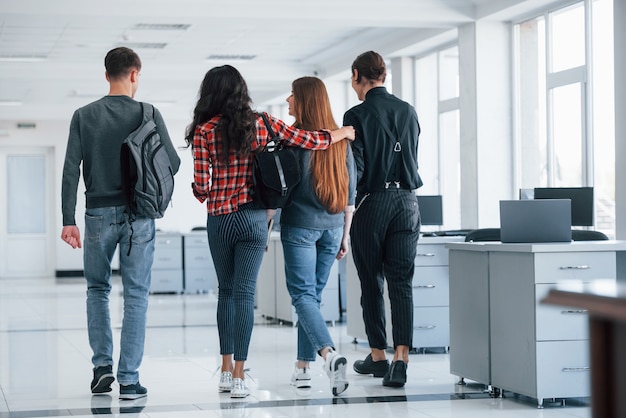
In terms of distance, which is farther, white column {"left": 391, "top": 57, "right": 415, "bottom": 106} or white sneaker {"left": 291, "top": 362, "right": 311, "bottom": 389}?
white column {"left": 391, "top": 57, "right": 415, "bottom": 106}

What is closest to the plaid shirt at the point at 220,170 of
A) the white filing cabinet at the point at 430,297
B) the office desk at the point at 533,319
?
the office desk at the point at 533,319

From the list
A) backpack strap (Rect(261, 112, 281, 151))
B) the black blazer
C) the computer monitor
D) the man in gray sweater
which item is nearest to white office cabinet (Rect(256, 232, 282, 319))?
the computer monitor

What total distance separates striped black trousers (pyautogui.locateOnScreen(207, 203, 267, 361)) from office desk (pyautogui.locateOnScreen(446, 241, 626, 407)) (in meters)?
1.10

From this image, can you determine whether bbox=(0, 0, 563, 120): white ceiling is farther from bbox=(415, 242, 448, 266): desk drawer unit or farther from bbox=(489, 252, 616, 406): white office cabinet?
bbox=(489, 252, 616, 406): white office cabinet

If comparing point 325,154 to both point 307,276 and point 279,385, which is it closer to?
point 307,276

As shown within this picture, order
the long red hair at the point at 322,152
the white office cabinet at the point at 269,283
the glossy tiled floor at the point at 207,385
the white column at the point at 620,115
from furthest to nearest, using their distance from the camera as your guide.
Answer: the white office cabinet at the point at 269,283 → the white column at the point at 620,115 → the long red hair at the point at 322,152 → the glossy tiled floor at the point at 207,385

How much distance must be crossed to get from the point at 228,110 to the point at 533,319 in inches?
64.0

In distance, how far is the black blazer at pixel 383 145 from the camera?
15.9 ft

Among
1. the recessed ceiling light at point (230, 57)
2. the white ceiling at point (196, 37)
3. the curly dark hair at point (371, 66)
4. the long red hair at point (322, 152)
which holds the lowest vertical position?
the long red hair at point (322, 152)

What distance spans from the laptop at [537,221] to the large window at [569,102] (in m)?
3.66

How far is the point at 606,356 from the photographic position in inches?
60.7

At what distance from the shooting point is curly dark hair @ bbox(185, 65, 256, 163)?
4.34m

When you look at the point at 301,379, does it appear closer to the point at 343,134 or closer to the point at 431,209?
the point at 343,134

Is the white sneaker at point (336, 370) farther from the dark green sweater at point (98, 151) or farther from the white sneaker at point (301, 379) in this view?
the dark green sweater at point (98, 151)
